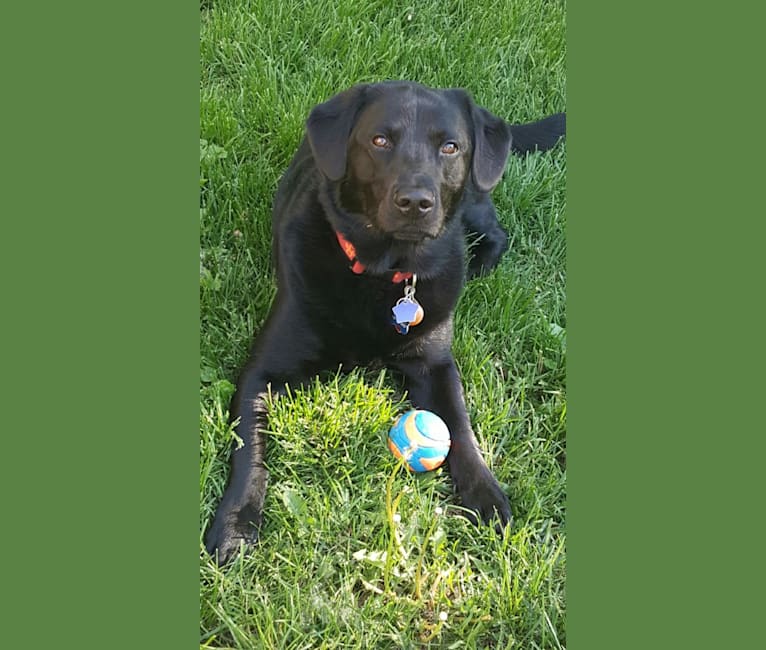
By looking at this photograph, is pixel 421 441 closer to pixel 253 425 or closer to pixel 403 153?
pixel 253 425

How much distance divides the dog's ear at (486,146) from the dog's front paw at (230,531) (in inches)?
50.4

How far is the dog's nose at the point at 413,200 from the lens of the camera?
2229 mm

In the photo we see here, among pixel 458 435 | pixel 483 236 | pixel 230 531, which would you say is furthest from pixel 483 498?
pixel 483 236

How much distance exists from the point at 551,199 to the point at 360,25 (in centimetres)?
135

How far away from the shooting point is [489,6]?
13.5 ft

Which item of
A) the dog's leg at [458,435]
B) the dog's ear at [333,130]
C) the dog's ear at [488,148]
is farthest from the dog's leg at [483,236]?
the dog's ear at [333,130]

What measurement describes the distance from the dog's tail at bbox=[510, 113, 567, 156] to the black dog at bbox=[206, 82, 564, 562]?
36.0 inches

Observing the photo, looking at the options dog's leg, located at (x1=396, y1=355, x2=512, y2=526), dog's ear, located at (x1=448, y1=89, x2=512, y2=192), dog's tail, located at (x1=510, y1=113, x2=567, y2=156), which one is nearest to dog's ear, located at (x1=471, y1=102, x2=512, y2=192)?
dog's ear, located at (x1=448, y1=89, x2=512, y2=192)

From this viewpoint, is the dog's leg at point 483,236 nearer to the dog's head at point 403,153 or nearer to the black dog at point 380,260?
the black dog at point 380,260

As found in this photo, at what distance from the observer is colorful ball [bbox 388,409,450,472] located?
2.33 metres

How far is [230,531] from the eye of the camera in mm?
2162

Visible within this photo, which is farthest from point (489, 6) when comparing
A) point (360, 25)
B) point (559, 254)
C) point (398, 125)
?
point (398, 125)

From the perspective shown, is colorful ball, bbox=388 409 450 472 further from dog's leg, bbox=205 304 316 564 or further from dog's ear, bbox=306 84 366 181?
dog's ear, bbox=306 84 366 181

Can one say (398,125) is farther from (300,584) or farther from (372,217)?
(300,584)
